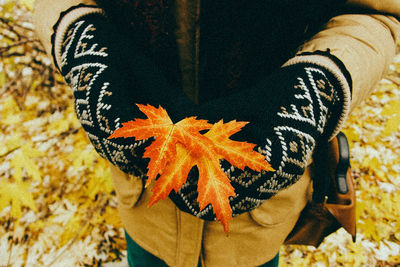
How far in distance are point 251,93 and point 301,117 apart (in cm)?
18

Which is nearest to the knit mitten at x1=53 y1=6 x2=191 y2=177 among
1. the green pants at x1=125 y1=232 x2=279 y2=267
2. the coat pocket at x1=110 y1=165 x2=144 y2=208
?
the coat pocket at x1=110 y1=165 x2=144 y2=208

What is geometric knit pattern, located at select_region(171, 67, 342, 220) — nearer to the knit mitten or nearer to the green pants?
the knit mitten

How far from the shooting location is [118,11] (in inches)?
36.4

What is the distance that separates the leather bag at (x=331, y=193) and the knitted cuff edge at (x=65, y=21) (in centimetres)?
104

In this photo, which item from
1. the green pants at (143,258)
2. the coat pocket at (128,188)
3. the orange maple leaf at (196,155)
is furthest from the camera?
the green pants at (143,258)

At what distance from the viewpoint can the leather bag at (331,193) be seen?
954 mm

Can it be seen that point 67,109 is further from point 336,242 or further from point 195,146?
point 336,242

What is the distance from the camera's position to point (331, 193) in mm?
997

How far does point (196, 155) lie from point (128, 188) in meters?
0.48

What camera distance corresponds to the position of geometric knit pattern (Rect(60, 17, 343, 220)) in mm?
652

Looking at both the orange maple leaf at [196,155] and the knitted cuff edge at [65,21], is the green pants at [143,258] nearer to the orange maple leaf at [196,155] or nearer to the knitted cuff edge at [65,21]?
the orange maple leaf at [196,155]

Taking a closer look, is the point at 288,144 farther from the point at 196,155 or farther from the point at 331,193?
the point at 331,193

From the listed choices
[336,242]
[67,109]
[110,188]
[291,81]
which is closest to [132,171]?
[291,81]

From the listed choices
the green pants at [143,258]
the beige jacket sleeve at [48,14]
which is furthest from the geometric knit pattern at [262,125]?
the green pants at [143,258]
